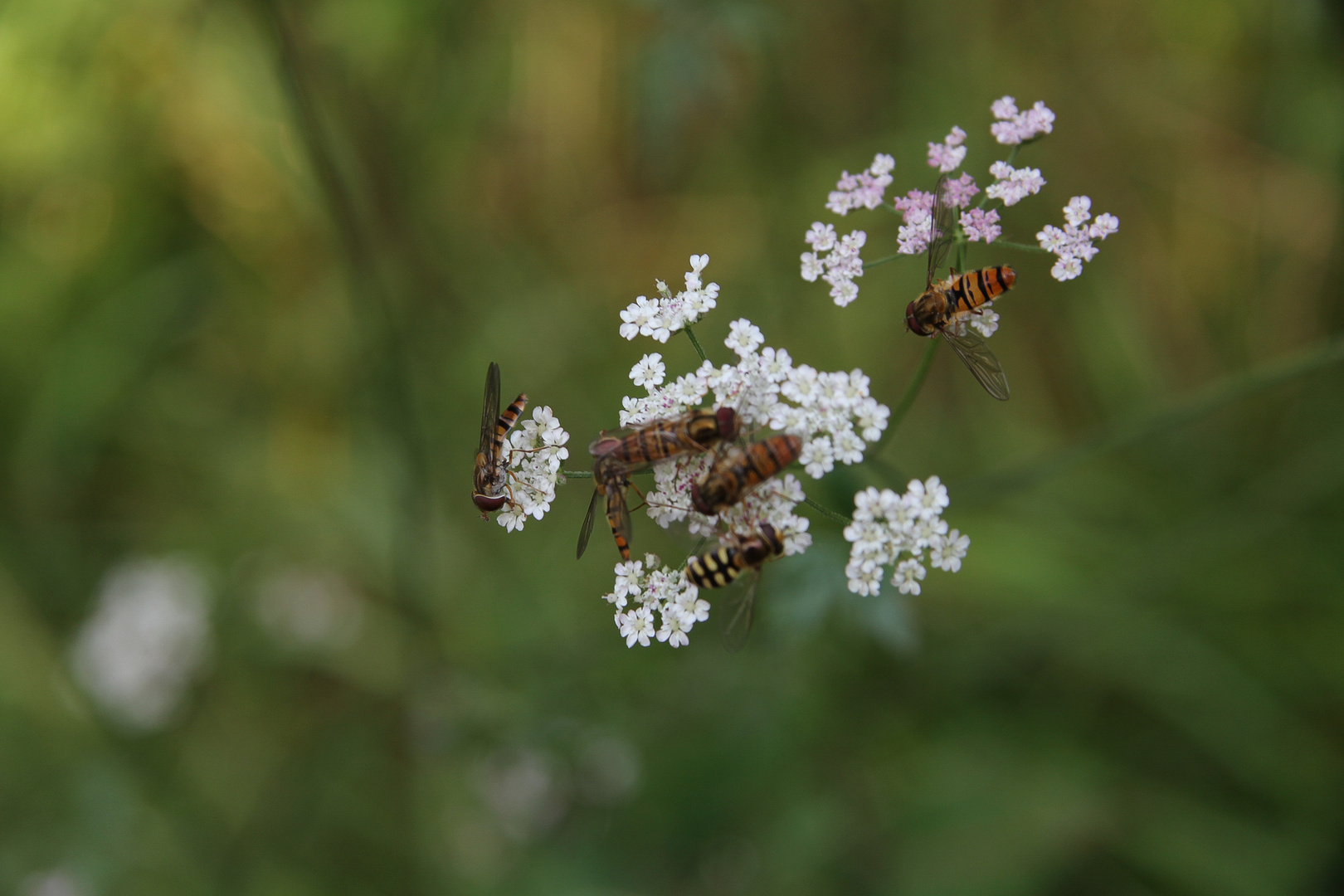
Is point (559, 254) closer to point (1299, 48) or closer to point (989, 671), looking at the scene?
point (989, 671)

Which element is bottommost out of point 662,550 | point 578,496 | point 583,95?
point 662,550

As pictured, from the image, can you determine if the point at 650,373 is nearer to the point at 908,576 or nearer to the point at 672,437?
the point at 672,437

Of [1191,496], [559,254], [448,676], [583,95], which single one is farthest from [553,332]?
[1191,496]

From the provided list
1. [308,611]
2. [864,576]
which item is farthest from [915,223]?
[308,611]

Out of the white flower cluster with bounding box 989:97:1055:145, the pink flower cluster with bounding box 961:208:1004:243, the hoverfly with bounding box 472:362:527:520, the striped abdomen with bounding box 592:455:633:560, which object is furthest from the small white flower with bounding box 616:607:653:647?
the white flower cluster with bounding box 989:97:1055:145

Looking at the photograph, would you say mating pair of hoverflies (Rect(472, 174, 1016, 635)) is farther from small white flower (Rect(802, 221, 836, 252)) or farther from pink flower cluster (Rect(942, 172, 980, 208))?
small white flower (Rect(802, 221, 836, 252))

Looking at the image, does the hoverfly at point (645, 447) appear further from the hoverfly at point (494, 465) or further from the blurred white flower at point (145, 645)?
the blurred white flower at point (145, 645)
